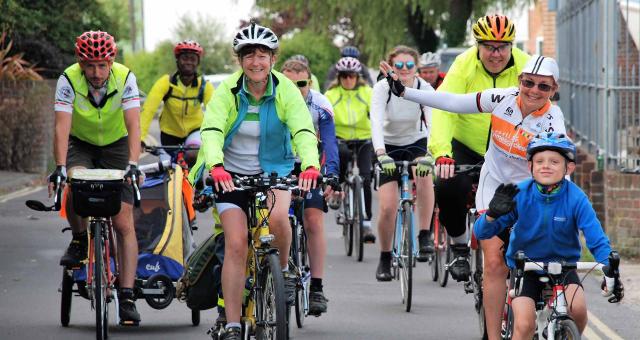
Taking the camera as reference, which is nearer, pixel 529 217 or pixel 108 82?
pixel 529 217

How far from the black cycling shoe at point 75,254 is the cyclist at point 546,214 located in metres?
3.34

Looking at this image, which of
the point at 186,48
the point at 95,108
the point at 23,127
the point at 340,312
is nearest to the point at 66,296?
the point at 95,108

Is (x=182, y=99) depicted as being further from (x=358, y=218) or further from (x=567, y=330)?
(x=567, y=330)

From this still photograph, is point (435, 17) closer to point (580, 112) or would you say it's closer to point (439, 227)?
point (580, 112)

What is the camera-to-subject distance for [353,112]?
15.7 m

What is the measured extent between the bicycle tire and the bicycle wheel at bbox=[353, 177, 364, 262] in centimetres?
472

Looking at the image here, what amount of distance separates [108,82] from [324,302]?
6.78 feet

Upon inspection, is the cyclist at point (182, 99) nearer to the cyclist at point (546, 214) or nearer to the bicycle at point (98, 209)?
the bicycle at point (98, 209)

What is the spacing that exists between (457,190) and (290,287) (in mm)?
1886

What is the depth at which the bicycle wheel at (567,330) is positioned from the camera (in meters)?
6.88

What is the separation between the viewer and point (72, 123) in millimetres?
9906

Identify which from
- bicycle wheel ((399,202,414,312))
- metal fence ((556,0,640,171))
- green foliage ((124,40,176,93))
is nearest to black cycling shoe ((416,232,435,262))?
bicycle wheel ((399,202,414,312))

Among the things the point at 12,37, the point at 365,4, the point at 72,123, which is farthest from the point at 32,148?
the point at 72,123

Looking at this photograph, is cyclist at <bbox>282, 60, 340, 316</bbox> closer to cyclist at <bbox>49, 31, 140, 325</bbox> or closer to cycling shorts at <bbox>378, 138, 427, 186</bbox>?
cyclist at <bbox>49, 31, 140, 325</bbox>
